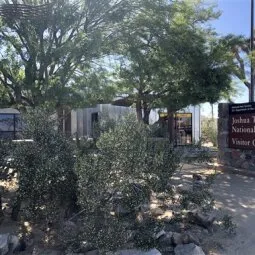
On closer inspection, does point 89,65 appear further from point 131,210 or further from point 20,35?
point 131,210

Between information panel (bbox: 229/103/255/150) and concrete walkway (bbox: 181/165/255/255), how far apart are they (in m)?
1.15

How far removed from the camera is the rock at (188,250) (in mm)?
5438

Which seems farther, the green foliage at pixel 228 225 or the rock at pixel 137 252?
the green foliage at pixel 228 225

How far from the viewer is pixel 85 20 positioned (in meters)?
11.0

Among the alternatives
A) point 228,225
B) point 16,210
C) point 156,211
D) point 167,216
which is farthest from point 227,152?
point 16,210

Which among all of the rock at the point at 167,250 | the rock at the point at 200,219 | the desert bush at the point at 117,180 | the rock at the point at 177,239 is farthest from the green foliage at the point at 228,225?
the desert bush at the point at 117,180

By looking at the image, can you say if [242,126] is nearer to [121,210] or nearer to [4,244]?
[121,210]

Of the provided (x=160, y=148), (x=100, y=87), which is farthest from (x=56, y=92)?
(x=160, y=148)

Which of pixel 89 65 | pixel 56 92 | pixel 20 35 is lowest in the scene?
pixel 56 92

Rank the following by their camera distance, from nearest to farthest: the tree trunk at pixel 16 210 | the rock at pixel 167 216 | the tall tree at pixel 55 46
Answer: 1. the tree trunk at pixel 16 210
2. the rock at pixel 167 216
3. the tall tree at pixel 55 46

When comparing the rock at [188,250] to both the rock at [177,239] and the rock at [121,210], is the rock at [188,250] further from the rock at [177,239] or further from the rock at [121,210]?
the rock at [121,210]

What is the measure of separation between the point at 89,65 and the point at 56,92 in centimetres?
166

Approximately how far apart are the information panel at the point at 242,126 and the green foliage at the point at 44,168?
822 centimetres

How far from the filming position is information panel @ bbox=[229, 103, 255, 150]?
12898 millimetres
